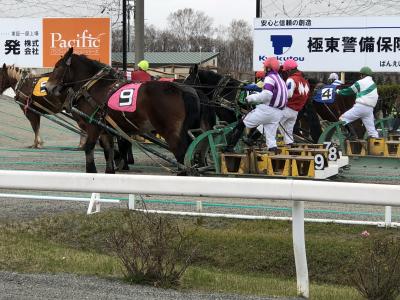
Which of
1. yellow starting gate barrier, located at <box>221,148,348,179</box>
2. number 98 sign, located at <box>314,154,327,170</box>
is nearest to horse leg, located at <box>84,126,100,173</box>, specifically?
yellow starting gate barrier, located at <box>221,148,348,179</box>

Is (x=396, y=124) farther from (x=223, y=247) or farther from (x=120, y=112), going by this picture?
(x=223, y=247)

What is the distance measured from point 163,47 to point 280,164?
91661 millimetres

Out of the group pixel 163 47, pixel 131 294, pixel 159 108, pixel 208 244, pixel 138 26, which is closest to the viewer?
pixel 131 294

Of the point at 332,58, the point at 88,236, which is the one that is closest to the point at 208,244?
the point at 88,236

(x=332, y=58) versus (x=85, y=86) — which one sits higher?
(x=332, y=58)

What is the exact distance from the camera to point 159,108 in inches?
465

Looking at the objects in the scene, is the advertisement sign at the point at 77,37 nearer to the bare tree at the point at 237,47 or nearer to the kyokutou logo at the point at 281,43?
the kyokutou logo at the point at 281,43

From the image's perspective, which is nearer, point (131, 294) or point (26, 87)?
point (131, 294)

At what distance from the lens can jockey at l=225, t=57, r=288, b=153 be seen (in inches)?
451

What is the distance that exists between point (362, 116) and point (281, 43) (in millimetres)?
5389

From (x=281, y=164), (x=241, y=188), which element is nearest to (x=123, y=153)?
(x=281, y=164)

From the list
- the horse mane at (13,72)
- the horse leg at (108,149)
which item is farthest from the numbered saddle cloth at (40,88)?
the horse leg at (108,149)

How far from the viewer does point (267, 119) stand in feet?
38.4

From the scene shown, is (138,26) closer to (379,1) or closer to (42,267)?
(379,1)
